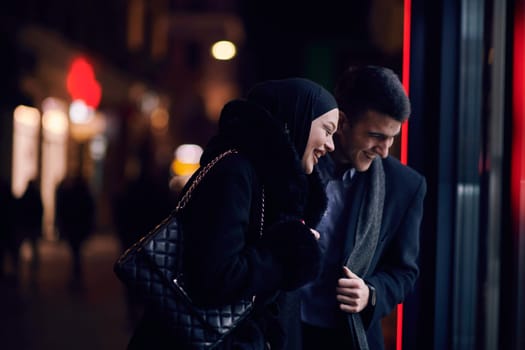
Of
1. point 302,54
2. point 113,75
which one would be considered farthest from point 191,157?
point 302,54

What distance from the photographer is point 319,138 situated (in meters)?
2.58

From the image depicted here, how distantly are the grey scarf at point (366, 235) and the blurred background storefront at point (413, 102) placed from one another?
0.35 m

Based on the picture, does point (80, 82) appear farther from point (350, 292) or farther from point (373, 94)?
point (350, 292)

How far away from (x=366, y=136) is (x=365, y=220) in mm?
307

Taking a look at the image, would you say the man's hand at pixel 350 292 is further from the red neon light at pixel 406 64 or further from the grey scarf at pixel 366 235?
the red neon light at pixel 406 64

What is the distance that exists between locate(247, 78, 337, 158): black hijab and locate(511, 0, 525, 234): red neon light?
0.86m

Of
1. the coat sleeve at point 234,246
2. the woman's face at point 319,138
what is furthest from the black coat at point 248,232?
the woman's face at point 319,138

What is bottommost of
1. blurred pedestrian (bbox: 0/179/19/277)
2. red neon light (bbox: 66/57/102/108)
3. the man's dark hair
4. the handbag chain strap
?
blurred pedestrian (bbox: 0/179/19/277)

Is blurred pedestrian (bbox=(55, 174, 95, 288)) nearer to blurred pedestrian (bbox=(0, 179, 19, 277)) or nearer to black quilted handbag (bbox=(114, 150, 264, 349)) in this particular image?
blurred pedestrian (bbox=(0, 179, 19, 277))

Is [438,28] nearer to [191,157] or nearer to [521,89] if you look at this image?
[521,89]

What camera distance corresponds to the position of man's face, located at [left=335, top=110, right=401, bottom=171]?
2.79 metres

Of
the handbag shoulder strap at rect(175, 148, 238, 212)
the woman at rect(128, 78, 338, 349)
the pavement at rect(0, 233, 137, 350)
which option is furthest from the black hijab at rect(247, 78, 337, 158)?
the pavement at rect(0, 233, 137, 350)

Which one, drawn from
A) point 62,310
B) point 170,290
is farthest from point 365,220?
point 62,310

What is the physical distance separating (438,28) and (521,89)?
1.36 feet
